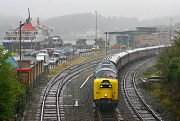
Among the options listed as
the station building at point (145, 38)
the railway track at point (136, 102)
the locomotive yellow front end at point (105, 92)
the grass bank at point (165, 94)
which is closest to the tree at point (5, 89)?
the locomotive yellow front end at point (105, 92)

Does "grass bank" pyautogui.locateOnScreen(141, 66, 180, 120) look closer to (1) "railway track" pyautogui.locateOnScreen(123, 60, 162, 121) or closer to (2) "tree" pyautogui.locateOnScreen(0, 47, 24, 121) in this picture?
(1) "railway track" pyautogui.locateOnScreen(123, 60, 162, 121)

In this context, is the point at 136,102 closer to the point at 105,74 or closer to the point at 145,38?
the point at 105,74

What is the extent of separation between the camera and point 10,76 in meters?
19.7

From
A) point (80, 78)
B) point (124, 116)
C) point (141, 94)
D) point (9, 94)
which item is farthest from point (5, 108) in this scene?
point (80, 78)

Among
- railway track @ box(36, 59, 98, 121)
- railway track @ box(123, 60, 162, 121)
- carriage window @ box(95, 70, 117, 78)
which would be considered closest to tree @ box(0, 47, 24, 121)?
railway track @ box(36, 59, 98, 121)

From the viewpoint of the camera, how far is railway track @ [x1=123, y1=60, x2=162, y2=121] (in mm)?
23109

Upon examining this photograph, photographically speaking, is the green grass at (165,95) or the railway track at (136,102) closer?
the railway track at (136,102)

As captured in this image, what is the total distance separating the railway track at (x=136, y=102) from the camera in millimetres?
23109

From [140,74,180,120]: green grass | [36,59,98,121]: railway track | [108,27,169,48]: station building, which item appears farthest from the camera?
[108,27,169,48]: station building

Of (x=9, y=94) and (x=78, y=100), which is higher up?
(x=9, y=94)

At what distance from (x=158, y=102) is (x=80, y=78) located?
14.1m

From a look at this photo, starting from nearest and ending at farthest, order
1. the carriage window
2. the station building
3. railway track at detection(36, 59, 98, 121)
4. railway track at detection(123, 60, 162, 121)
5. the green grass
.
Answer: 1. railway track at detection(123, 60, 162, 121)
2. railway track at detection(36, 59, 98, 121)
3. the carriage window
4. the green grass
5. the station building

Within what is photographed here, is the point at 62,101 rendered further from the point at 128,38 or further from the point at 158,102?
the point at 128,38

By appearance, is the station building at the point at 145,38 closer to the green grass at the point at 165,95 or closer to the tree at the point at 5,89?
the green grass at the point at 165,95
